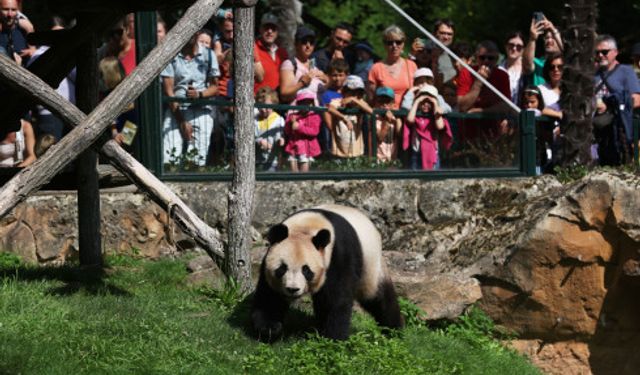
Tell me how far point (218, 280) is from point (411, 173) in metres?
3.19

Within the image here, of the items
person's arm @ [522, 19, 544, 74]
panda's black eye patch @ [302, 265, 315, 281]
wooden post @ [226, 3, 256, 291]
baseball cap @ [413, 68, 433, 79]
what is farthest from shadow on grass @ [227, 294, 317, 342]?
person's arm @ [522, 19, 544, 74]

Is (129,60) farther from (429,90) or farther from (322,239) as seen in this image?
(322,239)

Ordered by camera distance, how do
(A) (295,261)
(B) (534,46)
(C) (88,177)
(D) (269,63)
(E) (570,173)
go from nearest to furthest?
(A) (295,261), (C) (88,177), (D) (269,63), (E) (570,173), (B) (534,46)

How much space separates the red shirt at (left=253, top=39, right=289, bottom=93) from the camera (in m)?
13.3

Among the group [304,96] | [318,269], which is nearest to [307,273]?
[318,269]

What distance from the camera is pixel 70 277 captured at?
10.8 m

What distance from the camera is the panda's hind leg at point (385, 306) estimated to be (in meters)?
10.1

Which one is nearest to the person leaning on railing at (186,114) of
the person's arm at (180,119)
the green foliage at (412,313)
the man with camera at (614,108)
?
the person's arm at (180,119)

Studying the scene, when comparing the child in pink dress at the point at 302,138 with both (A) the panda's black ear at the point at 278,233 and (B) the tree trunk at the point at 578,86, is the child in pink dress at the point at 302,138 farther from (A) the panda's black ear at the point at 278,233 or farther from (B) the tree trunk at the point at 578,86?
(A) the panda's black ear at the point at 278,233

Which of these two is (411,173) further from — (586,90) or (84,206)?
(84,206)

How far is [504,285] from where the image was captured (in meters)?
12.4

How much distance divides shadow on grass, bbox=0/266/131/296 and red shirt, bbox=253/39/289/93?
3192 millimetres

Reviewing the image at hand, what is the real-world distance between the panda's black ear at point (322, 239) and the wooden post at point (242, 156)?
1.71 metres

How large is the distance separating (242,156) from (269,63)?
9.14 ft
